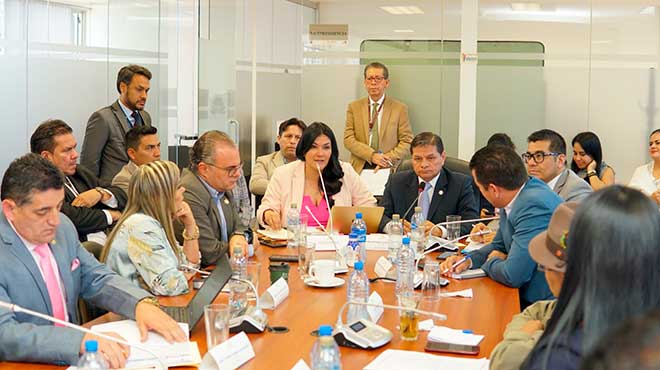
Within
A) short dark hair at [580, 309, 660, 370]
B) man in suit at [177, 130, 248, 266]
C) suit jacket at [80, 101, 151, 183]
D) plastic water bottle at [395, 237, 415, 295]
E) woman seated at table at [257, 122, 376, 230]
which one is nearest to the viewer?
short dark hair at [580, 309, 660, 370]

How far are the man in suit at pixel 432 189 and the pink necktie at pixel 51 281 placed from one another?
271cm

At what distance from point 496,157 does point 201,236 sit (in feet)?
4.89

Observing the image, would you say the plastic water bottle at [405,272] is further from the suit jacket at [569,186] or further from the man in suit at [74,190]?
the man in suit at [74,190]

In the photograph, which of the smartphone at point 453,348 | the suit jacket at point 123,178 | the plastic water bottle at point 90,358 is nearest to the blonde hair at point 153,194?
the plastic water bottle at point 90,358

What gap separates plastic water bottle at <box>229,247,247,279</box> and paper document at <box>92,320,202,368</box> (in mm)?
569

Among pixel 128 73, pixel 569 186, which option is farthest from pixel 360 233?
pixel 128 73

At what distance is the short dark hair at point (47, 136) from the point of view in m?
5.01

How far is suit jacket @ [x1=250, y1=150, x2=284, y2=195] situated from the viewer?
698 centimetres

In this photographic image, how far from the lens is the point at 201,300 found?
9.75 ft

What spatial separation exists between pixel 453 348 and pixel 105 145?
394cm

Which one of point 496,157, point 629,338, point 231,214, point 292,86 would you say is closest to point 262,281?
point 231,214

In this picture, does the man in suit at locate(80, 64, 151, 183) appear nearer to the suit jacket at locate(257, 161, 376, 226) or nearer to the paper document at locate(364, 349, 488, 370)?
the suit jacket at locate(257, 161, 376, 226)

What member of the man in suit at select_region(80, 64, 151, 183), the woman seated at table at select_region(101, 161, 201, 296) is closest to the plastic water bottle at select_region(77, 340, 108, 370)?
the woman seated at table at select_region(101, 161, 201, 296)

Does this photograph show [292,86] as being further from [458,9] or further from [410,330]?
[410,330]
